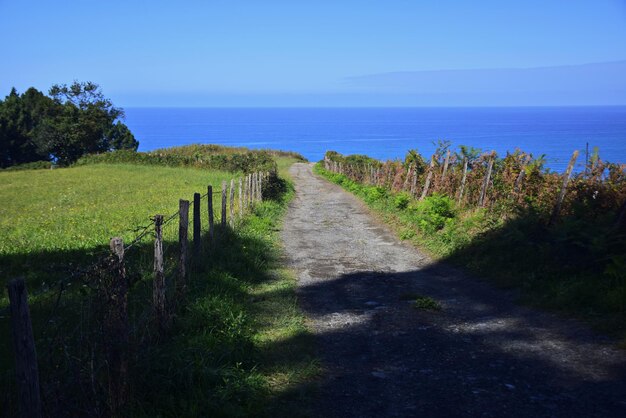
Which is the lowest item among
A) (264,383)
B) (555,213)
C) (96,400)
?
(264,383)

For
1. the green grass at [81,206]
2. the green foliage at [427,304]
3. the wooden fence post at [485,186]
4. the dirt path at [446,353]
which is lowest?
the dirt path at [446,353]

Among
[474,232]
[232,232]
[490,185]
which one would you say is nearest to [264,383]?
[232,232]

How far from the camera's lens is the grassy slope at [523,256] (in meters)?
7.90

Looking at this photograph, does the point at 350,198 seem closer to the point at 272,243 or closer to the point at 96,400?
the point at 272,243

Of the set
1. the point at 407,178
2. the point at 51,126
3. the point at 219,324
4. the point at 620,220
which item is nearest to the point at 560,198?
the point at 620,220

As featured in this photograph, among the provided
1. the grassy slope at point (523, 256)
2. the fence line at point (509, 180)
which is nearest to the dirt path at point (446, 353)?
the grassy slope at point (523, 256)

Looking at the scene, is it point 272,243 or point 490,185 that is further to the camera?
point 490,185

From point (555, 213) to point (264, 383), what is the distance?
8.37m

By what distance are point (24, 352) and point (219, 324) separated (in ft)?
12.6

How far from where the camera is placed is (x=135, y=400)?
4844 mm

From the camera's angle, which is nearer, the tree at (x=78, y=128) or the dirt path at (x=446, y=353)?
the dirt path at (x=446, y=353)

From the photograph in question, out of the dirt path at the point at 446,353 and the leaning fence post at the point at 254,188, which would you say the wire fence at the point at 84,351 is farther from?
the leaning fence post at the point at 254,188

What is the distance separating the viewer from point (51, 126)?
7294cm

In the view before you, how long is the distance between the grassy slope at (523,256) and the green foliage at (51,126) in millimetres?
69548
